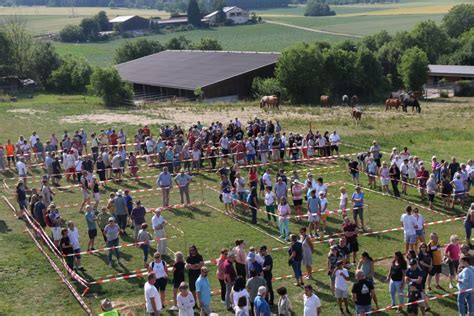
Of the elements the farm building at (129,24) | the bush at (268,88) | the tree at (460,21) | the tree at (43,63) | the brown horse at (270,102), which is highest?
the farm building at (129,24)

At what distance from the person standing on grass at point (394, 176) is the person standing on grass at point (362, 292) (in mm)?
11111

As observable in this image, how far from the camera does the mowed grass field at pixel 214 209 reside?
53.6 ft

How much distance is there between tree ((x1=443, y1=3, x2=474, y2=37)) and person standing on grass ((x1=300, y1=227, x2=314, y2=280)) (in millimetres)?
84249

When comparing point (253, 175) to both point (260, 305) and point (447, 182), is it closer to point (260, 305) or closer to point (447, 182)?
point (447, 182)

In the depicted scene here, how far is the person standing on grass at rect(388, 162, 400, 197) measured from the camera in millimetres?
24172

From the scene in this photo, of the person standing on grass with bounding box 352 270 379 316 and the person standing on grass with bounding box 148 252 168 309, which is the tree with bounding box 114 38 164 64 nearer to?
the person standing on grass with bounding box 148 252 168 309

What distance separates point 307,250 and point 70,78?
51657 millimetres

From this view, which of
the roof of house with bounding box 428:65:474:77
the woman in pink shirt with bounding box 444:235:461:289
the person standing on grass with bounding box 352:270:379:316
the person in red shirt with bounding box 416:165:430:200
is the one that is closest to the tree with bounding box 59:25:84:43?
the roof of house with bounding box 428:65:474:77

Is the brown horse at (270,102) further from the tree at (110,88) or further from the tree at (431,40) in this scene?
the tree at (431,40)

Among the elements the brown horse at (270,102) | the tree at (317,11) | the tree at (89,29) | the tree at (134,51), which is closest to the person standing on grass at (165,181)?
the brown horse at (270,102)

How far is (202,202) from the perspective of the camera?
24.1 meters

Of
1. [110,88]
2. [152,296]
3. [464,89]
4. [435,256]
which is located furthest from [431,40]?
[152,296]

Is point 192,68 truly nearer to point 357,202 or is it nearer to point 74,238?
point 357,202

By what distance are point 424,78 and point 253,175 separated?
4279 cm
